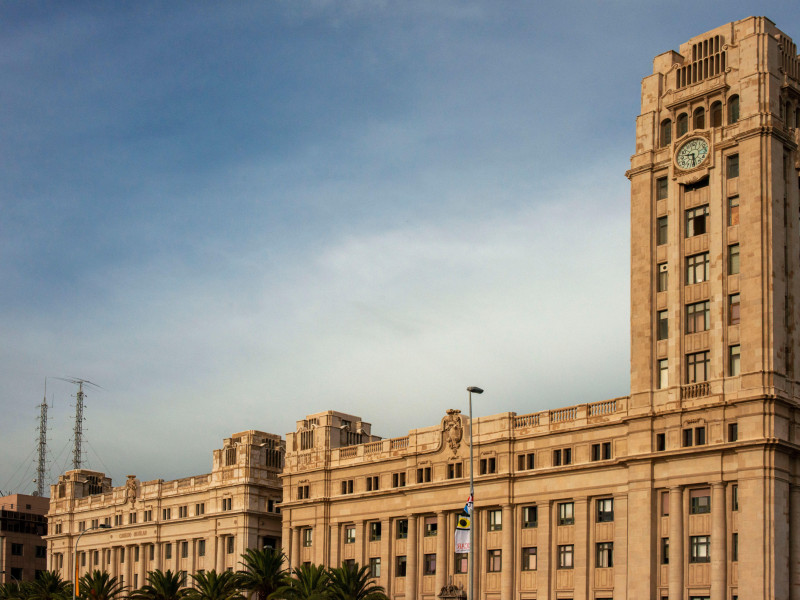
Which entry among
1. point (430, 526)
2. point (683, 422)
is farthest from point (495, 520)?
point (683, 422)

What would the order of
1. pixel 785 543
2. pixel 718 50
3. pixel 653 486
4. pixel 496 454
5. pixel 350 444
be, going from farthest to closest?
pixel 350 444 < pixel 496 454 < pixel 718 50 < pixel 653 486 < pixel 785 543

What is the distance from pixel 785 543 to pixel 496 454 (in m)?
25.7

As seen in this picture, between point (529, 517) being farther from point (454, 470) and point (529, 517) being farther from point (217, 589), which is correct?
point (217, 589)

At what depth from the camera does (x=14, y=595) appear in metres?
130

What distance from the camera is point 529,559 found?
290ft

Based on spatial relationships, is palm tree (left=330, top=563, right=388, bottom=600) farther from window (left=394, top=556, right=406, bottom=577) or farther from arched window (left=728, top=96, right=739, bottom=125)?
arched window (left=728, top=96, right=739, bottom=125)

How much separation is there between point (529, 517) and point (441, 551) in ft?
29.7

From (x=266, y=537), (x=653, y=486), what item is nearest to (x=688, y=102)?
(x=653, y=486)

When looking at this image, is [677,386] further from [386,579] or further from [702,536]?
[386,579]

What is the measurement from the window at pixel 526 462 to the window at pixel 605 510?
705cm

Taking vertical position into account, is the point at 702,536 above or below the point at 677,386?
below

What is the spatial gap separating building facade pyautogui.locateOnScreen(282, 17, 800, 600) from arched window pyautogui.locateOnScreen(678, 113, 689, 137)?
9 centimetres

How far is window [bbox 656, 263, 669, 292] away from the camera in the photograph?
84.6 metres

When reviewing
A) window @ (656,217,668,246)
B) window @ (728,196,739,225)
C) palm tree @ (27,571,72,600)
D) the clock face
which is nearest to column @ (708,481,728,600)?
window @ (728,196,739,225)
